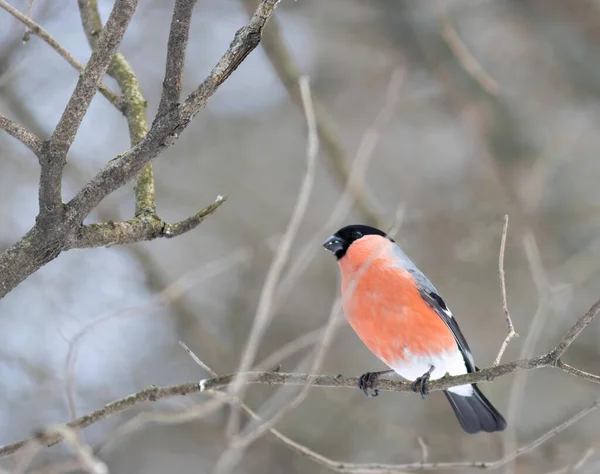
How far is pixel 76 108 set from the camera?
159 cm

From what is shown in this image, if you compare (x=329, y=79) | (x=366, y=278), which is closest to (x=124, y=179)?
(x=366, y=278)

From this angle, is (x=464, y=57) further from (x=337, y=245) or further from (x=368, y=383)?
(x=368, y=383)

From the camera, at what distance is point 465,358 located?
324 cm

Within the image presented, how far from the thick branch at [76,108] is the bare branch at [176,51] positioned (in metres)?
0.12

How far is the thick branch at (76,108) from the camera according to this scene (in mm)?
1512

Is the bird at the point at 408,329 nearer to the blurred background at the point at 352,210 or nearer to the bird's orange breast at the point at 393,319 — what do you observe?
the bird's orange breast at the point at 393,319

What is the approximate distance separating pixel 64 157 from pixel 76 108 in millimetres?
130

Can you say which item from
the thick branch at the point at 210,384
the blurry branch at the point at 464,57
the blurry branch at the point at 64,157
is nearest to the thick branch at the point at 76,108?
the blurry branch at the point at 64,157

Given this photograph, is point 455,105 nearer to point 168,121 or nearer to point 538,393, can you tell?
point 538,393

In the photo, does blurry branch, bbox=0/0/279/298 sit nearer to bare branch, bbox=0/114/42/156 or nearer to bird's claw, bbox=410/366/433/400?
bare branch, bbox=0/114/42/156

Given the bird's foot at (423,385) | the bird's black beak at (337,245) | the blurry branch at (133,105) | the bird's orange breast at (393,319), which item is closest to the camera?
the blurry branch at (133,105)

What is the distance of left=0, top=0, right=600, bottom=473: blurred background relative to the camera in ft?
15.2

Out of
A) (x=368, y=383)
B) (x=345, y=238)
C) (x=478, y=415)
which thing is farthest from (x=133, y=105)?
(x=478, y=415)

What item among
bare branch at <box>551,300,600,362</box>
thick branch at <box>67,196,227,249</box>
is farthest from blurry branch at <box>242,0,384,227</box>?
bare branch at <box>551,300,600,362</box>
